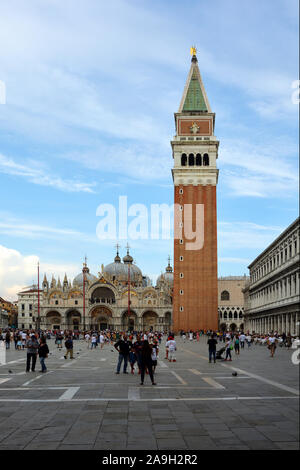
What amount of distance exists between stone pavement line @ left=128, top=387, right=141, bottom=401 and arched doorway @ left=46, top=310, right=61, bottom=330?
93949 millimetres

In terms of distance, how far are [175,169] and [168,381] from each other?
217 feet

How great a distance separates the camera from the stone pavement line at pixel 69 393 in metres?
13.4

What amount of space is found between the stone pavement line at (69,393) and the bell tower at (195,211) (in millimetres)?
61765

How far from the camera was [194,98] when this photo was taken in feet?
283

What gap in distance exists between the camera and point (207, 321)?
76125 mm

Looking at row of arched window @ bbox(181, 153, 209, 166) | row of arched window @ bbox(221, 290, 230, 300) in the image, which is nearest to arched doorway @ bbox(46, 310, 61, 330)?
row of arched window @ bbox(221, 290, 230, 300)

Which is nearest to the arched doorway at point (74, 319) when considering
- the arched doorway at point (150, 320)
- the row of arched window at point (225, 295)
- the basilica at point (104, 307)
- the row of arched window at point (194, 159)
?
the basilica at point (104, 307)

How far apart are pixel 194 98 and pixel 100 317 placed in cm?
4873

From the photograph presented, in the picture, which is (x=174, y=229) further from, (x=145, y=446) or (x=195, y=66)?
(x=145, y=446)

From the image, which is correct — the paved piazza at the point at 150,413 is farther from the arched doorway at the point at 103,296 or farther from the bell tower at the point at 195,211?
the arched doorway at the point at 103,296

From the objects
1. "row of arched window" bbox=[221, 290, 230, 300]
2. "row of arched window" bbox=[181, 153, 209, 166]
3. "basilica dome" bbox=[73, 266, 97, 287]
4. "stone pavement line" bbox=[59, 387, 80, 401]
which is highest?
"row of arched window" bbox=[181, 153, 209, 166]

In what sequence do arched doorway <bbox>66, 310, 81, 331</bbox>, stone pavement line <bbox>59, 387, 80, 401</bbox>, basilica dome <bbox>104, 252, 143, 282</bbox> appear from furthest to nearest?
basilica dome <bbox>104, 252, 143, 282</bbox> < arched doorway <bbox>66, 310, 81, 331</bbox> < stone pavement line <bbox>59, 387, 80, 401</bbox>

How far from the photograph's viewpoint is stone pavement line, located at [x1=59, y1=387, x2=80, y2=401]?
13.4 metres

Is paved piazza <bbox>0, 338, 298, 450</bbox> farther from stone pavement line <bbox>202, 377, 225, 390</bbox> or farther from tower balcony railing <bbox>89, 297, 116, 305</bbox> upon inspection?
tower balcony railing <bbox>89, 297, 116, 305</bbox>
